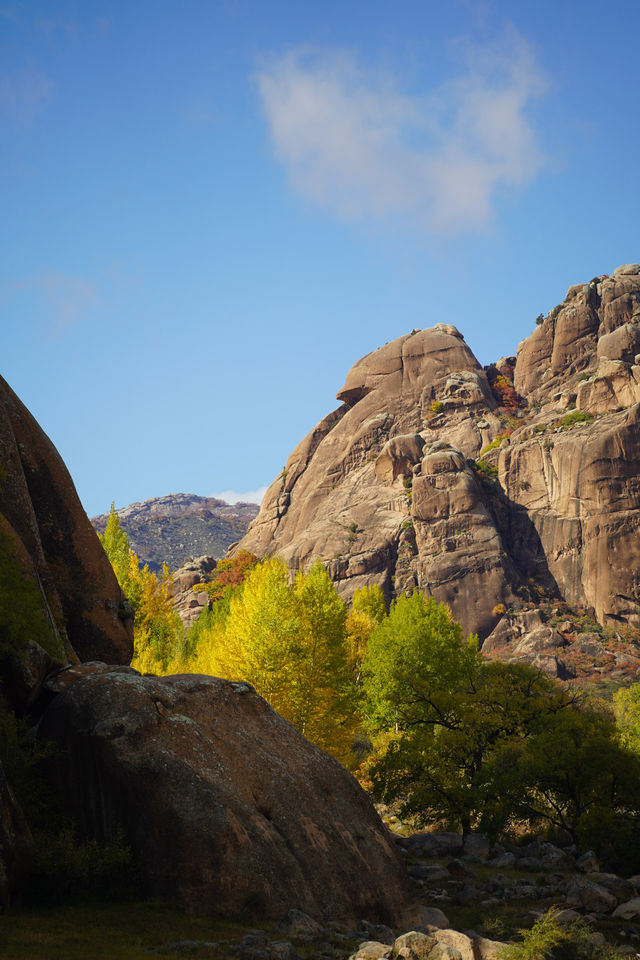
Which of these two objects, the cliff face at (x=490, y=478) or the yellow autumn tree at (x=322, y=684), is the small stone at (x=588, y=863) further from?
the cliff face at (x=490, y=478)

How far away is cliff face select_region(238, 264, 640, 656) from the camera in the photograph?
291ft

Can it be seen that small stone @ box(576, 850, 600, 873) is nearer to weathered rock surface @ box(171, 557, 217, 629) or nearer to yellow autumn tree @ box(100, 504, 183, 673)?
yellow autumn tree @ box(100, 504, 183, 673)

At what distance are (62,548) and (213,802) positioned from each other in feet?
39.2

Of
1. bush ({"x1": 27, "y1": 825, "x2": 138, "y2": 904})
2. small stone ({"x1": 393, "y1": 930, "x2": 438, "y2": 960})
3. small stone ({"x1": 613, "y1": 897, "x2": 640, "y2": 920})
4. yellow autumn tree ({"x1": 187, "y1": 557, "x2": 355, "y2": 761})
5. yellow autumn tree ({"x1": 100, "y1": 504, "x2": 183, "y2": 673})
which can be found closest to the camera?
small stone ({"x1": 393, "y1": 930, "x2": 438, "y2": 960})

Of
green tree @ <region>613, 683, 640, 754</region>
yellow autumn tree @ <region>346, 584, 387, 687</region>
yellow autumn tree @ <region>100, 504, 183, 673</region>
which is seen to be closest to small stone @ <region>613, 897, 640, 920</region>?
green tree @ <region>613, 683, 640, 754</region>

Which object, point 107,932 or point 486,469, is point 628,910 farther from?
point 486,469

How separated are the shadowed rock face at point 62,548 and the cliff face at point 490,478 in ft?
225

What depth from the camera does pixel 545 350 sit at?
115312 millimetres

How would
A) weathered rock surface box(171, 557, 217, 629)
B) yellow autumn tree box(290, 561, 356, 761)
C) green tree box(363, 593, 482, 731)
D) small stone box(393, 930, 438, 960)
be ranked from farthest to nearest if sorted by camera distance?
weathered rock surface box(171, 557, 217, 629) → green tree box(363, 593, 482, 731) → yellow autumn tree box(290, 561, 356, 761) → small stone box(393, 930, 438, 960)

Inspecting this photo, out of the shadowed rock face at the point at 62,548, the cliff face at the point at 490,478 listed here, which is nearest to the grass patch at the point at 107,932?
the shadowed rock face at the point at 62,548

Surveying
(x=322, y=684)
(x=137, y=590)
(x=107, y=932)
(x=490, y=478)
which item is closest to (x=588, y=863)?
(x=322, y=684)

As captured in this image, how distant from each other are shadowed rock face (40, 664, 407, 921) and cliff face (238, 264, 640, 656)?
238 ft

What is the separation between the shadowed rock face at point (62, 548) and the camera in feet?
76.4

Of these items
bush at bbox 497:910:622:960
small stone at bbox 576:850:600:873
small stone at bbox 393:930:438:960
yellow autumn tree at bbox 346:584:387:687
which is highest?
yellow autumn tree at bbox 346:584:387:687
